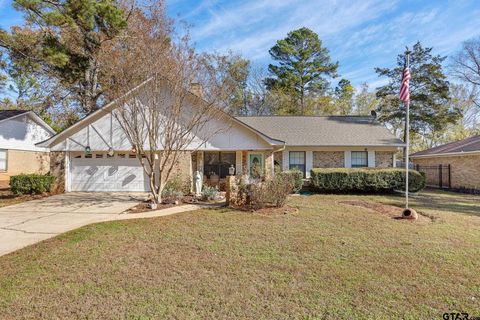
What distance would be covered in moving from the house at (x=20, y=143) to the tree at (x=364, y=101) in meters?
30.9

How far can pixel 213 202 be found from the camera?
11172mm

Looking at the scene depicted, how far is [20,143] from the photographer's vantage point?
787 inches

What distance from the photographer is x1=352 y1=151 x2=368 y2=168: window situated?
56.3 feet

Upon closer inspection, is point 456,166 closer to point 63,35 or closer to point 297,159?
point 297,159

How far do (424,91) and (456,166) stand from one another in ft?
33.8

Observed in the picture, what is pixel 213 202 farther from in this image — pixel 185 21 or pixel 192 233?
pixel 185 21

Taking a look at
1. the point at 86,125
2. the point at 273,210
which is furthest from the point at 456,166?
the point at 86,125

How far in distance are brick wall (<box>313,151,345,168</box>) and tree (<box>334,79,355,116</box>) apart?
1596cm

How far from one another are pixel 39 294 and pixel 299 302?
3.55m

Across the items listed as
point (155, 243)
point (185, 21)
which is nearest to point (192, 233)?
point (155, 243)

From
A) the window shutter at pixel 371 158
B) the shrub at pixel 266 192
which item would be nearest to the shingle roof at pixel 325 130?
the window shutter at pixel 371 158

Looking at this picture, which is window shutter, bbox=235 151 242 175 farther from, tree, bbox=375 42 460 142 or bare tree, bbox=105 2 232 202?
tree, bbox=375 42 460 142

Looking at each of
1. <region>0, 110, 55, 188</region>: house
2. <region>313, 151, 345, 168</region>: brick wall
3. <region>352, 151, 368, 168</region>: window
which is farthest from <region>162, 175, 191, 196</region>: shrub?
<region>0, 110, 55, 188</region>: house

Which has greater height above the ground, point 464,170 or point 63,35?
point 63,35
